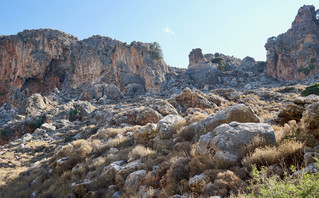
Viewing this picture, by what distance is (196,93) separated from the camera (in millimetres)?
18703

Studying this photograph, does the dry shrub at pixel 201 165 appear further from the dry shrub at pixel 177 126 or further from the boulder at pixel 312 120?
the dry shrub at pixel 177 126

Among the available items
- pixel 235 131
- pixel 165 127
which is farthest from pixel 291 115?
pixel 165 127

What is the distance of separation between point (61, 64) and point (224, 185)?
65.8 metres

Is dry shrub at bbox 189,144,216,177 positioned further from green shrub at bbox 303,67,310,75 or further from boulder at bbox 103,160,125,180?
green shrub at bbox 303,67,310,75

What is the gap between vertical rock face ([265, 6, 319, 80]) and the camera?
42.3 meters

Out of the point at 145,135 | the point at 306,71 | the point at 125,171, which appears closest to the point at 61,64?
the point at 145,135

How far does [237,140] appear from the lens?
4090 millimetres

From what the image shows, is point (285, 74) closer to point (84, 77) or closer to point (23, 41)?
point (84, 77)

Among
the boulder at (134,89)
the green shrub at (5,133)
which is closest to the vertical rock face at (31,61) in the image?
the boulder at (134,89)

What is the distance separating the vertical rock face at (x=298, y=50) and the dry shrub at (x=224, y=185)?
52097 mm

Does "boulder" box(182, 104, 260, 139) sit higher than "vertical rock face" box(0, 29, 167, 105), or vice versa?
"vertical rock face" box(0, 29, 167, 105)

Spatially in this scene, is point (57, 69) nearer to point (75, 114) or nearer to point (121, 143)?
point (75, 114)

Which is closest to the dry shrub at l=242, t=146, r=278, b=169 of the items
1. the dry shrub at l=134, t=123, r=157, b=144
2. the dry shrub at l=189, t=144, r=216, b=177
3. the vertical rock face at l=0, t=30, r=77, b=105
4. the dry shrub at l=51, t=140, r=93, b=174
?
the dry shrub at l=189, t=144, r=216, b=177

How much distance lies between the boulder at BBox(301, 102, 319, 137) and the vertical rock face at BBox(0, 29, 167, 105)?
45.1 meters
